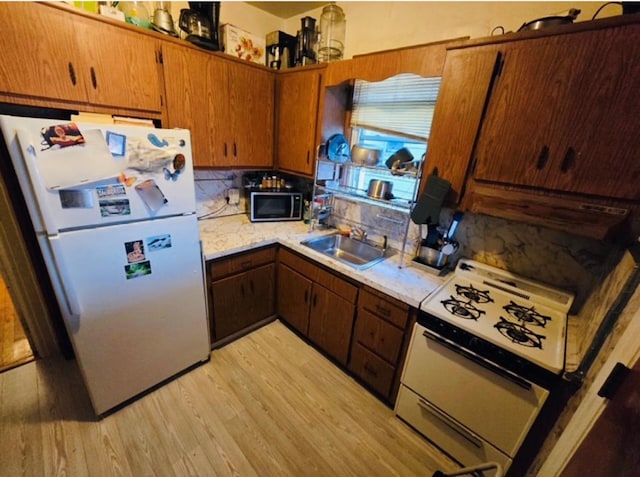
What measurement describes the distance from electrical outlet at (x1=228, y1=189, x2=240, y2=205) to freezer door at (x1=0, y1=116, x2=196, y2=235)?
102cm

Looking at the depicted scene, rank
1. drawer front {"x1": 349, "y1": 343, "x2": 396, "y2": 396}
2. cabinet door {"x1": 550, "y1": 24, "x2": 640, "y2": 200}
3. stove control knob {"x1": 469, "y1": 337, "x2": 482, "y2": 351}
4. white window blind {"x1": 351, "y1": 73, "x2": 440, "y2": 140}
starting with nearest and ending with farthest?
cabinet door {"x1": 550, "y1": 24, "x2": 640, "y2": 200}, stove control knob {"x1": 469, "y1": 337, "x2": 482, "y2": 351}, drawer front {"x1": 349, "y1": 343, "x2": 396, "y2": 396}, white window blind {"x1": 351, "y1": 73, "x2": 440, "y2": 140}

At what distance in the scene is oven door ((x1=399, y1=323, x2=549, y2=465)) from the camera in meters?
1.09

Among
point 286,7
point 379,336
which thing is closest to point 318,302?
point 379,336

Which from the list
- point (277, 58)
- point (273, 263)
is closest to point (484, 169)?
point (273, 263)

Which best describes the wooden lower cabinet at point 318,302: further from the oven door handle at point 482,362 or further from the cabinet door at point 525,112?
the cabinet door at point 525,112

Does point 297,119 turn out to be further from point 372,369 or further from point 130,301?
point 372,369

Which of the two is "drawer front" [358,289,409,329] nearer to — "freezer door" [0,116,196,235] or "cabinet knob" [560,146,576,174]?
"cabinet knob" [560,146,576,174]

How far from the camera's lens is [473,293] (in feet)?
4.77

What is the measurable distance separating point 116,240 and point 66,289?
0.29m

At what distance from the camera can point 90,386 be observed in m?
1.39

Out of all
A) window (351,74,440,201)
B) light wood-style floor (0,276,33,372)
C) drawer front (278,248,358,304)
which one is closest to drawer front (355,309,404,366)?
drawer front (278,248,358,304)

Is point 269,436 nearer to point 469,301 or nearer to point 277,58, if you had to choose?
point 469,301

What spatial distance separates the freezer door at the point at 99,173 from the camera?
100cm

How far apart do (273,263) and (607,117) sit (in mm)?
2018
